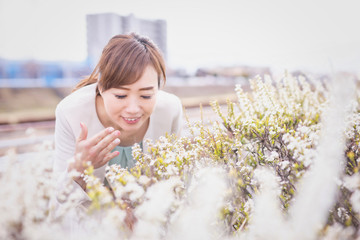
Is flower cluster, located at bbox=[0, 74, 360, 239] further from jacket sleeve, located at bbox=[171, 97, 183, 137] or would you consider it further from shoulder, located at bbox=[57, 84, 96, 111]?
shoulder, located at bbox=[57, 84, 96, 111]

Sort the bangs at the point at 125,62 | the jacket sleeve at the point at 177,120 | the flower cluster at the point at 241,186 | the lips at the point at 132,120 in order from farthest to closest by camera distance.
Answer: the jacket sleeve at the point at 177,120 → the lips at the point at 132,120 → the bangs at the point at 125,62 → the flower cluster at the point at 241,186

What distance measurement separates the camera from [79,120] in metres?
2.19

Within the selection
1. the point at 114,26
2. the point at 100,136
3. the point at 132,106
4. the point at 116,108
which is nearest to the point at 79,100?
the point at 116,108

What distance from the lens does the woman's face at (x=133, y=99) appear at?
1.85 meters

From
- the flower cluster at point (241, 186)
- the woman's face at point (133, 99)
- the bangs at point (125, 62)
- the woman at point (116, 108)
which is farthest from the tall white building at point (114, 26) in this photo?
the flower cluster at point (241, 186)

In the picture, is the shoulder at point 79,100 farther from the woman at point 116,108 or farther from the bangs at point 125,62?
the bangs at point 125,62

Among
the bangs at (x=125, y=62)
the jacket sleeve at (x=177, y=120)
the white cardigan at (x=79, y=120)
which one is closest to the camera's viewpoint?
the bangs at (x=125, y=62)

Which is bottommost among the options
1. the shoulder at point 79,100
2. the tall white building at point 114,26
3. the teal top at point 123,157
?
the teal top at point 123,157

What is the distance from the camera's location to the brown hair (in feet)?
5.98

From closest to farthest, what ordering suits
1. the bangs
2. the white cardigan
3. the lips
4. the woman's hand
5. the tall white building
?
the woman's hand, the bangs, the lips, the white cardigan, the tall white building

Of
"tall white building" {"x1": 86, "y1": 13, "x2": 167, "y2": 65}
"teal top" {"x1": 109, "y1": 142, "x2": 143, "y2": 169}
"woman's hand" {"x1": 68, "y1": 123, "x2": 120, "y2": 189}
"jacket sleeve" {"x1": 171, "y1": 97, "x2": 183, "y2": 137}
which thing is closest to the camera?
"woman's hand" {"x1": 68, "y1": 123, "x2": 120, "y2": 189}

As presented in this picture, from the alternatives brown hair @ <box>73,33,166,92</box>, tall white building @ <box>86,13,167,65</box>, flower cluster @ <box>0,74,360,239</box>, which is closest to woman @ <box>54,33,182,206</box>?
brown hair @ <box>73,33,166,92</box>

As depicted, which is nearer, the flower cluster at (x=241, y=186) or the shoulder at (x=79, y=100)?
the flower cluster at (x=241, y=186)

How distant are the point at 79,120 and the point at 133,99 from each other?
0.55 metres
